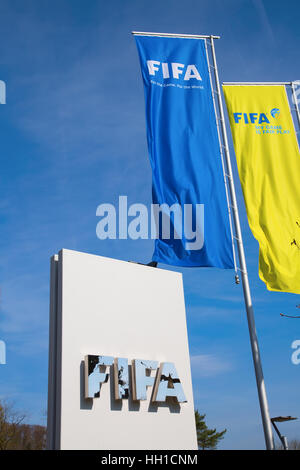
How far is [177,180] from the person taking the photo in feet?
34.2

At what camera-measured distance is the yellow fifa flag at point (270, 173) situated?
393 inches

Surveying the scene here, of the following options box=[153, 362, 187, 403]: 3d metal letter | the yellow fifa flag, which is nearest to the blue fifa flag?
the yellow fifa flag

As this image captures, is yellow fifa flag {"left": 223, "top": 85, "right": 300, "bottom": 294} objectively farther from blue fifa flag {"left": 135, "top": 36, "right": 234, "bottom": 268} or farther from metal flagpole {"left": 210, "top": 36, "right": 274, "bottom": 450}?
blue fifa flag {"left": 135, "top": 36, "right": 234, "bottom": 268}

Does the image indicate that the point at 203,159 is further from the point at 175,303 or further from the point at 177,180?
the point at 175,303

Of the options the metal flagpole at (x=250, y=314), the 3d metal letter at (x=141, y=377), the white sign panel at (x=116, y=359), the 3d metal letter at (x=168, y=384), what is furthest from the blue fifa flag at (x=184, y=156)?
the 3d metal letter at (x=168, y=384)

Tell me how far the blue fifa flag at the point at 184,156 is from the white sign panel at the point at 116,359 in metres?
1.46

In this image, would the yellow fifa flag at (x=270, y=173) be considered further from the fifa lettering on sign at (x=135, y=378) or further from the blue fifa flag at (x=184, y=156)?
the fifa lettering on sign at (x=135, y=378)

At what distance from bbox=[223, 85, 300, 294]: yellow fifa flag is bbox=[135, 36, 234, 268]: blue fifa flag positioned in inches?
21.8

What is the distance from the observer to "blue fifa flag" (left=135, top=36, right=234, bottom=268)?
1003 cm

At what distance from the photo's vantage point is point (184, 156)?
10695mm

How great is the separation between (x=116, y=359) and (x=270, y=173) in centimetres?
513

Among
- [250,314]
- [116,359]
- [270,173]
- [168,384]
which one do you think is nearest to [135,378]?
[116,359]

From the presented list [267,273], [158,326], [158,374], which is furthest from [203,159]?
[158,374]

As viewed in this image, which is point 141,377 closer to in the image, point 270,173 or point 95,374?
point 95,374
